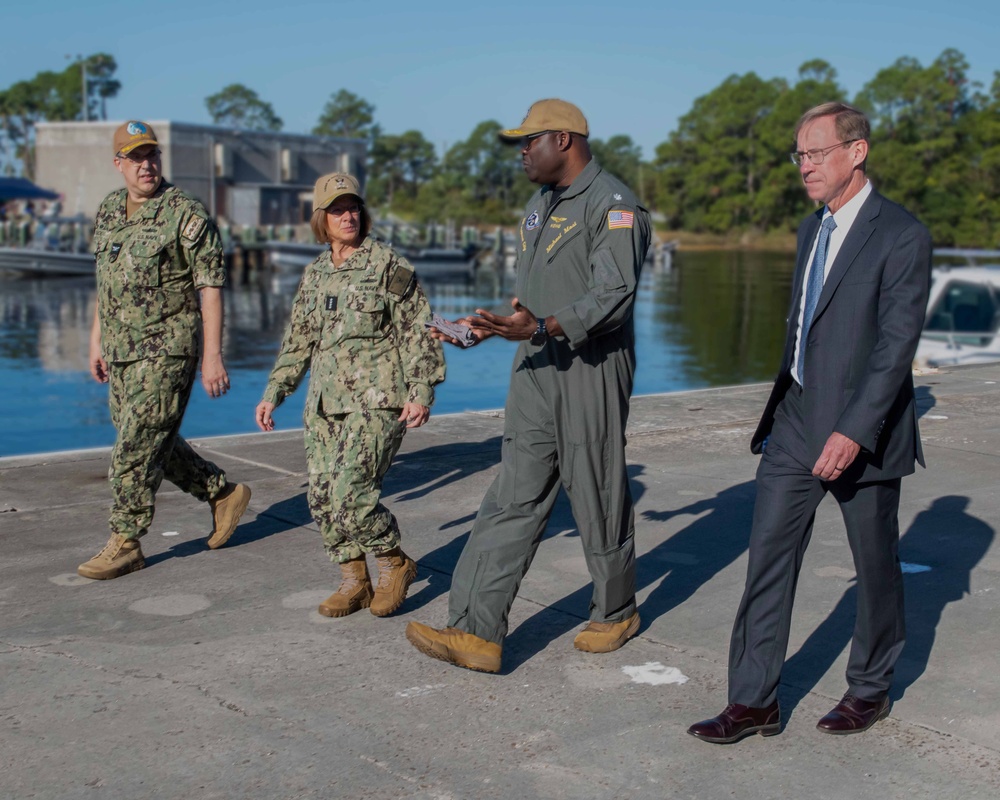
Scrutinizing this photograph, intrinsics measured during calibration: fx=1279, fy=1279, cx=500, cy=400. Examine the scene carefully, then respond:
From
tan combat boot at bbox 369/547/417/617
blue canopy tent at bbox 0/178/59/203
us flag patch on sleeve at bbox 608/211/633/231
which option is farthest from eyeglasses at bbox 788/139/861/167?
blue canopy tent at bbox 0/178/59/203

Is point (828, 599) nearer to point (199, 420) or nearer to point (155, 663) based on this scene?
point (155, 663)

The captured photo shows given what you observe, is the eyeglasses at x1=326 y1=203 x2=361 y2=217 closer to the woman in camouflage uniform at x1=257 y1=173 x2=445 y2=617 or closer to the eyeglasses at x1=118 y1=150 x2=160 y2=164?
the woman in camouflage uniform at x1=257 y1=173 x2=445 y2=617

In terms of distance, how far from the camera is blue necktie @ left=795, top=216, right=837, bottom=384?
12.2ft

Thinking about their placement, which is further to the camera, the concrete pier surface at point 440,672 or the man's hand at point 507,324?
the man's hand at point 507,324

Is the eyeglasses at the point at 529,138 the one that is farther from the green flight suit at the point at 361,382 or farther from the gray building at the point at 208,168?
the gray building at the point at 208,168

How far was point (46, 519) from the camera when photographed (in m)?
6.39

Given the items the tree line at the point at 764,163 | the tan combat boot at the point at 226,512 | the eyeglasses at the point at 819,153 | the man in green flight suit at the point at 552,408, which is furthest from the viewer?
the tree line at the point at 764,163

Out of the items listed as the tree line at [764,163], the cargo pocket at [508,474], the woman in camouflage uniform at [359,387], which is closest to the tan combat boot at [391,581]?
the woman in camouflage uniform at [359,387]

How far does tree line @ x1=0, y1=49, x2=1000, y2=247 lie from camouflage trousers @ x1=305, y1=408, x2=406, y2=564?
9030 cm

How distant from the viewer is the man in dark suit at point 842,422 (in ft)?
11.6

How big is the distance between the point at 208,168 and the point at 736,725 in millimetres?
71559

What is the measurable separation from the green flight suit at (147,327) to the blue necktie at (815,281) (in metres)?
2.82

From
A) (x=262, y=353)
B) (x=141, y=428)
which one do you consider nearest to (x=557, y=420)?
(x=141, y=428)

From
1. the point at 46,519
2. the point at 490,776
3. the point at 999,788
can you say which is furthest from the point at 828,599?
the point at 46,519
